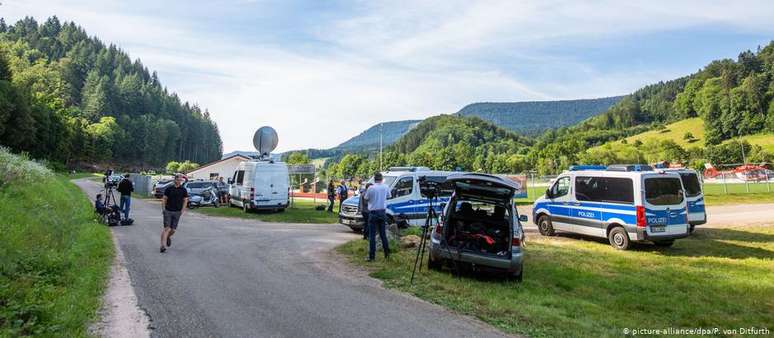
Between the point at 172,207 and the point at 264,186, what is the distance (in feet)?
38.2

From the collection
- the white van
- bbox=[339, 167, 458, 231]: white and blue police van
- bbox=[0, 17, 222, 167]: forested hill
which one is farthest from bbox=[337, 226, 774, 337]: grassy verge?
bbox=[0, 17, 222, 167]: forested hill

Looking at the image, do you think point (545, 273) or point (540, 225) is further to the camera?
point (540, 225)

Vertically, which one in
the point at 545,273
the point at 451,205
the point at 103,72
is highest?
the point at 103,72

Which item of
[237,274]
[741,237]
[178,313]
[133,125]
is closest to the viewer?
[178,313]

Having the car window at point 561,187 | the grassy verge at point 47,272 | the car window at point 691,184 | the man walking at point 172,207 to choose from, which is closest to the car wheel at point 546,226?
the car window at point 561,187

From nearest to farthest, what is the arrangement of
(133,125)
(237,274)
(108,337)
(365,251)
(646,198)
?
(108,337)
(237,274)
(365,251)
(646,198)
(133,125)

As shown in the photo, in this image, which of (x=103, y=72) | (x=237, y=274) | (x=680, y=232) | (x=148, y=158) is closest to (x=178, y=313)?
(x=237, y=274)

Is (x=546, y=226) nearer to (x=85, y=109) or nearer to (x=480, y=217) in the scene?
(x=480, y=217)

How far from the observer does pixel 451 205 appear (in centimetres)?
949

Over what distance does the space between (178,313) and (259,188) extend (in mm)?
16885

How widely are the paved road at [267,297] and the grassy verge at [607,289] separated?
66cm

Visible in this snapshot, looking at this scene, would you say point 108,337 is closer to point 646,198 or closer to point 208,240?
point 208,240

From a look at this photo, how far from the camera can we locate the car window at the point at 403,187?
51.2 ft

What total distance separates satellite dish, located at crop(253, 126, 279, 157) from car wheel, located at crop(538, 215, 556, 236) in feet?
50.2
